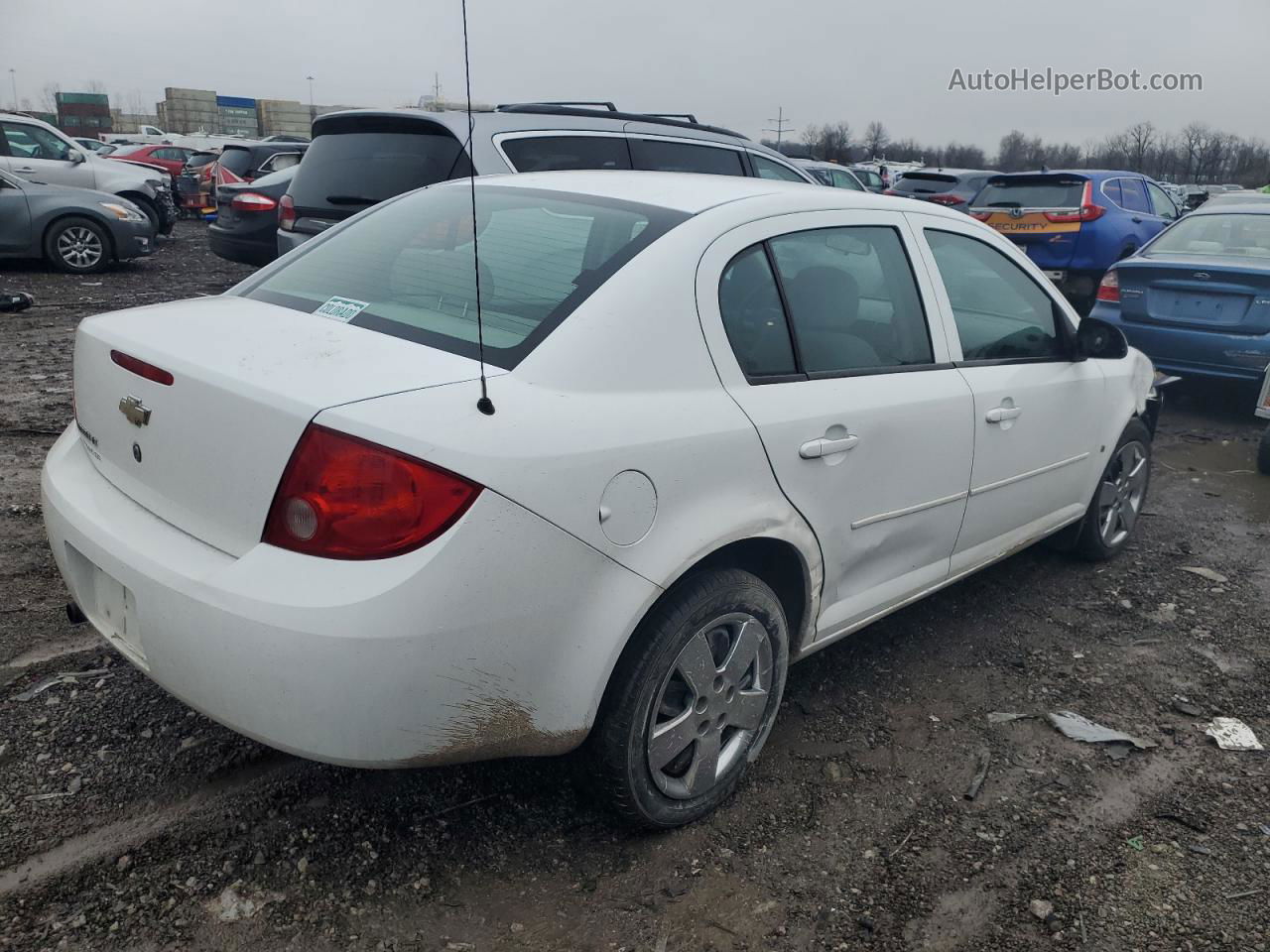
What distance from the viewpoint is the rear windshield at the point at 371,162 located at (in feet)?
19.7

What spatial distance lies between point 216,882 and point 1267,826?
8.77 ft

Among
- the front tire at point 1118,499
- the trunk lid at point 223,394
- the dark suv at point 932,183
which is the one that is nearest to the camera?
the trunk lid at point 223,394

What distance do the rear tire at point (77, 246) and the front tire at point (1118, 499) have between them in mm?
11476

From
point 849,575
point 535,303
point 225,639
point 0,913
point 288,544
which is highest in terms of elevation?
point 535,303

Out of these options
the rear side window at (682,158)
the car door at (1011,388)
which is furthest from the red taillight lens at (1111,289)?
the car door at (1011,388)

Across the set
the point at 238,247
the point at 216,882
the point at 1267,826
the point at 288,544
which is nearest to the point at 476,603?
the point at 288,544

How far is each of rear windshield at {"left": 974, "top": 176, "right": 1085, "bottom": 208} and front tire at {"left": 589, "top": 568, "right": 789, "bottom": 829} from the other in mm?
10095

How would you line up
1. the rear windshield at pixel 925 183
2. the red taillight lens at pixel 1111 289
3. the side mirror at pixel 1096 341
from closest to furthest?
the side mirror at pixel 1096 341, the red taillight lens at pixel 1111 289, the rear windshield at pixel 925 183

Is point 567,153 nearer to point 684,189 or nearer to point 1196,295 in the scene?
point 684,189

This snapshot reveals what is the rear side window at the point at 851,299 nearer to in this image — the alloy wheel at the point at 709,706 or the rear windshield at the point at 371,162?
the alloy wheel at the point at 709,706

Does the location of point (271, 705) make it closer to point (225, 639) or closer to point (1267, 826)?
point (225, 639)

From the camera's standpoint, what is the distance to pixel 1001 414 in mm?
3352

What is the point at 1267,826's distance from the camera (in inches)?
108

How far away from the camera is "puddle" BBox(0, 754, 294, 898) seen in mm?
2281
